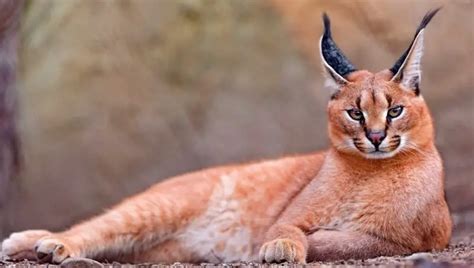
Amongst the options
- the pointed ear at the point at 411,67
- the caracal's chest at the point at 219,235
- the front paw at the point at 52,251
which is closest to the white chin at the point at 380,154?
the pointed ear at the point at 411,67

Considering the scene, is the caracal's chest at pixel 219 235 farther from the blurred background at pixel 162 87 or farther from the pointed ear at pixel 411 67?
the blurred background at pixel 162 87

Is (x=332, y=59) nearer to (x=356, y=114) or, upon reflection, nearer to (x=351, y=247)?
(x=356, y=114)

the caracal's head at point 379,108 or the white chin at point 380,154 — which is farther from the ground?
the caracal's head at point 379,108

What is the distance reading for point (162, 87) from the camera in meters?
6.93

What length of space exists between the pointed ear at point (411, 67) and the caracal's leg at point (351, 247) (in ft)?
2.36

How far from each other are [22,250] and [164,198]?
768 mm

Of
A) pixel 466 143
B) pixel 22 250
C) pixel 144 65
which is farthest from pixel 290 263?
pixel 144 65

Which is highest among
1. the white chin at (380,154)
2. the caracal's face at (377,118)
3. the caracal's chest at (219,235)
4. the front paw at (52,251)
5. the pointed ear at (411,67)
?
the pointed ear at (411,67)

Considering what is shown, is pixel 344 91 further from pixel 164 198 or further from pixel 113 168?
pixel 113 168

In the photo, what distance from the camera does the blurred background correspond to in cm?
671

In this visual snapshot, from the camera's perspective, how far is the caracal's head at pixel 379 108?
167 inches

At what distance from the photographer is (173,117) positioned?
6898 millimetres

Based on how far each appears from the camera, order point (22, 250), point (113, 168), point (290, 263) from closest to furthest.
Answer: point (290, 263) → point (22, 250) → point (113, 168)

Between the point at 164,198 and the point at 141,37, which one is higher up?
the point at 141,37
